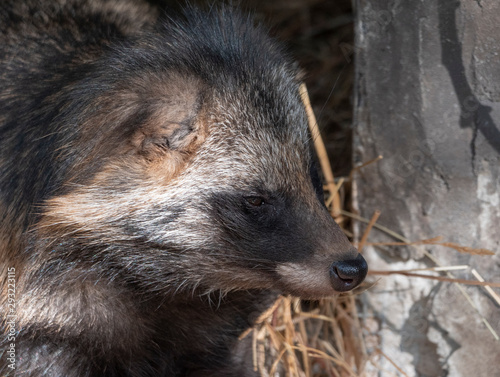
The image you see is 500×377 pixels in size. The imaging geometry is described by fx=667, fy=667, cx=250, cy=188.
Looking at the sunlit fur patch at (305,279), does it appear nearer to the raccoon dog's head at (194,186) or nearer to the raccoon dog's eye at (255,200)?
the raccoon dog's head at (194,186)

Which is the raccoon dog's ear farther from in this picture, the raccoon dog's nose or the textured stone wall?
the textured stone wall

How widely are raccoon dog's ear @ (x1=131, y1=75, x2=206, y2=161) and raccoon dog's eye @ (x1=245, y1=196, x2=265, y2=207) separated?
0.88 feet

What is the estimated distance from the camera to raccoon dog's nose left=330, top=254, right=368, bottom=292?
2.32 m

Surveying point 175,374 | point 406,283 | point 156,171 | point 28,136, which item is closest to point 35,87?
point 28,136

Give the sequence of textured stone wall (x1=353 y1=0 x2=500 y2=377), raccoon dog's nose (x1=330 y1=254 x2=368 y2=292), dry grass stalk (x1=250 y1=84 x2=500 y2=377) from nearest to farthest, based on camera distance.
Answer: raccoon dog's nose (x1=330 y1=254 x2=368 y2=292), textured stone wall (x1=353 y1=0 x2=500 y2=377), dry grass stalk (x1=250 y1=84 x2=500 y2=377)

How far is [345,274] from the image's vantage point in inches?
91.4

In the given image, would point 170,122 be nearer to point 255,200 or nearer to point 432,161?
point 255,200

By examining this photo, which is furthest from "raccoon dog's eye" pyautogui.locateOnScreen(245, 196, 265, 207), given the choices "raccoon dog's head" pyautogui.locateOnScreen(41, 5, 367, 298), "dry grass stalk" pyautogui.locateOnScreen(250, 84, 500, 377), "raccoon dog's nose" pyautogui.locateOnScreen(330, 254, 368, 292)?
"dry grass stalk" pyautogui.locateOnScreen(250, 84, 500, 377)

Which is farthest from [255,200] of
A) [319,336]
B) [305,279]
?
[319,336]

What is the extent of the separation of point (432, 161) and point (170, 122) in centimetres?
131

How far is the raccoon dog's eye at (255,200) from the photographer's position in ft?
7.90

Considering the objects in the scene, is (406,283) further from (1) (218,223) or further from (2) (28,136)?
(2) (28,136)

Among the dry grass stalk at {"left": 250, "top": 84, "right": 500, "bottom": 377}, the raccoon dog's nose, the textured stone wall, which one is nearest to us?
the raccoon dog's nose

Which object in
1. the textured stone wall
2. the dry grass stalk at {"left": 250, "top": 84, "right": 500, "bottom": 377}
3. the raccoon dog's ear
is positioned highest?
the raccoon dog's ear
